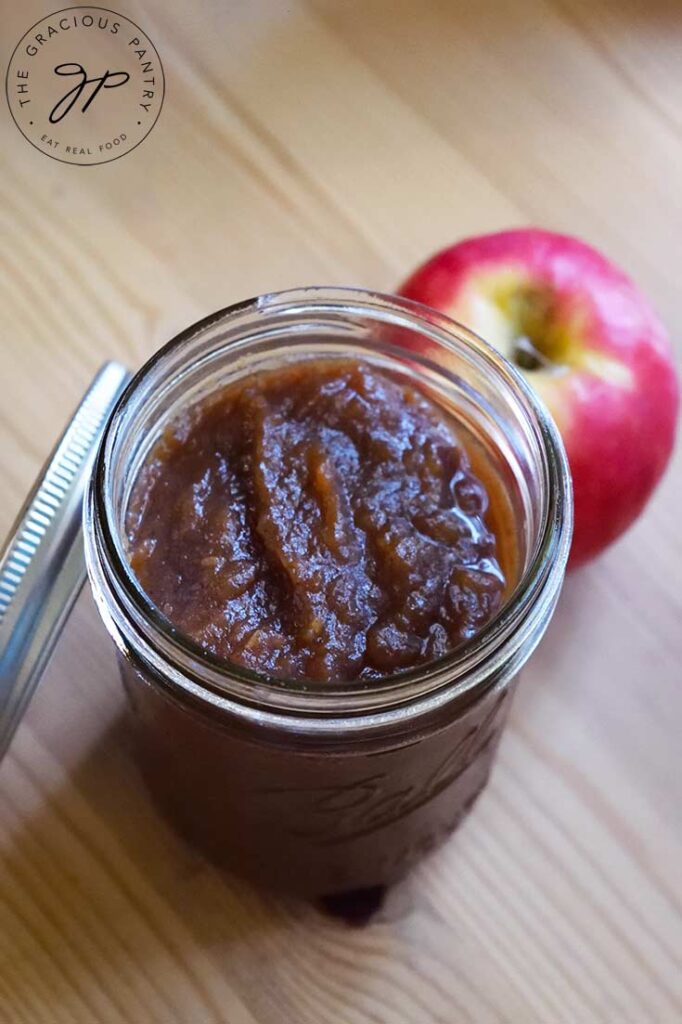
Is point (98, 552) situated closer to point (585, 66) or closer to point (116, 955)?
point (116, 955)

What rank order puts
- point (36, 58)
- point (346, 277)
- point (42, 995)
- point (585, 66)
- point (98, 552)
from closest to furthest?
point (98, 552)
point (42, 995)
point (36, 58)
point (346, 277)
point (585, 66)

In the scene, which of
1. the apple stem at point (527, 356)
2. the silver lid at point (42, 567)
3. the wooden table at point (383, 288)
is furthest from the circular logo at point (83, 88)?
the apple stem at point (527, 356)

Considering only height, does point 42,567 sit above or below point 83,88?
below

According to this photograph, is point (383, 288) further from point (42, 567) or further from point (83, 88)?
point (42, 567)

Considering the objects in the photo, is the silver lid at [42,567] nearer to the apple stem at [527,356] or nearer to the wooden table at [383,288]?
the wooden table at [383,288]

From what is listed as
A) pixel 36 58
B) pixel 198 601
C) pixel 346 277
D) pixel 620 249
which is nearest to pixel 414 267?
pixel 346 277

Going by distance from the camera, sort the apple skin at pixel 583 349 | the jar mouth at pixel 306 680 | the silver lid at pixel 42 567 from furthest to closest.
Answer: the apple skin at pixel 583 349 → the silver lid at pixel 42 567 → the jar mouth at pixel 306 680

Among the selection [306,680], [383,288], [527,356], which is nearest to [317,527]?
[306,680]
